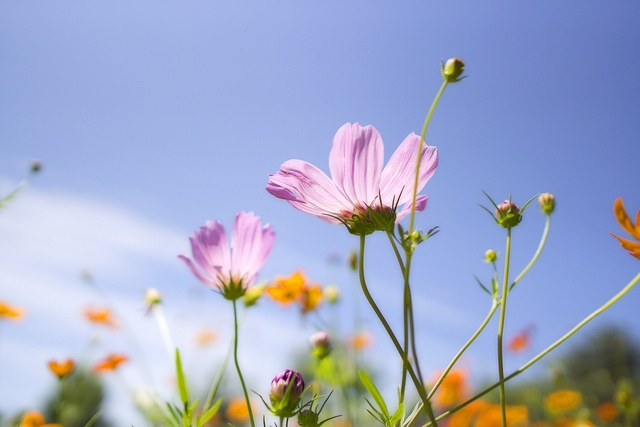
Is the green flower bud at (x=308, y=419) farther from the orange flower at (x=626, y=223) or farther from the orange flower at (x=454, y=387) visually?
the orange flower at (x=454, y=387)

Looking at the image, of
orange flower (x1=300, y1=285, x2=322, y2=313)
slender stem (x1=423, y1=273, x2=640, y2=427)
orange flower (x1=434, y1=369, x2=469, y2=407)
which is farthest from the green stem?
orange flower (x1=434, y1=369, x2=469, y2=407)

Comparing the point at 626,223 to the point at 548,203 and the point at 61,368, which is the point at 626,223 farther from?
the point at 61,368

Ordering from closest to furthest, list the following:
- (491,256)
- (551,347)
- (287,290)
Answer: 1. (551,347)
2. (491,256)
3. (287,290)

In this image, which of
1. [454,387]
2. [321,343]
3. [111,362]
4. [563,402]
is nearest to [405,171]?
[321,343]

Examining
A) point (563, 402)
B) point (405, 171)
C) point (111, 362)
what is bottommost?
point (563, 402)

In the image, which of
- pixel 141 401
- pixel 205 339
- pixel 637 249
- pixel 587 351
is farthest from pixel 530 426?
pixel 587 351

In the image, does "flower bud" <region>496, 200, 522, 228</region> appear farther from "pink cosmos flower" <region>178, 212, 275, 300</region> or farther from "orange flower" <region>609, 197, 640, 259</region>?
"pink cosmos flower" <region>178, 212, 275, 300</region>

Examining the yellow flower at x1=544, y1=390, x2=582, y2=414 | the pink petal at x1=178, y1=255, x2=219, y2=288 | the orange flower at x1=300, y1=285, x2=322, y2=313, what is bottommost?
the yellow flower at x1=544, y1=390, x2=582, y2=414

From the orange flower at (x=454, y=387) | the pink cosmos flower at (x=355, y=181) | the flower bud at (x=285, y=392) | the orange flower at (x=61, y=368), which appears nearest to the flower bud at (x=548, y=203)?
the pink cosmos flower at (x=355, y=181)
